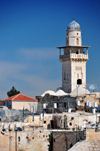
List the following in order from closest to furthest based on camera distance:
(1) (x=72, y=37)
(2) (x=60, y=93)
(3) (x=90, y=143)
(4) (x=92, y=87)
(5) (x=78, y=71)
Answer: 1. (3) (x=90, y=143)
2. (2) (x=60, y=93)
3. (4) (x=92, y=87)
4. (1) (x=72, y=37)
5. (5) (x=78, y=71)

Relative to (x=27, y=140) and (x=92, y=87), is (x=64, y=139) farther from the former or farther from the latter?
(x=92, y=87)

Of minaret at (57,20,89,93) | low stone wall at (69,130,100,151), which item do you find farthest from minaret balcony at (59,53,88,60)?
low stone wall at (69,130,100,151)

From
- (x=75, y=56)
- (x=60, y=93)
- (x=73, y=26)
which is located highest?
(x=73, y=26)

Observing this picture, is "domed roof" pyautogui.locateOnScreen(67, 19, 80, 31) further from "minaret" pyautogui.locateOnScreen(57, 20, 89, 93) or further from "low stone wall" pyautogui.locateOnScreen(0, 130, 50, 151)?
"low stone wall" pyautogui.locateOnScreen(0, 130, 50, 151)

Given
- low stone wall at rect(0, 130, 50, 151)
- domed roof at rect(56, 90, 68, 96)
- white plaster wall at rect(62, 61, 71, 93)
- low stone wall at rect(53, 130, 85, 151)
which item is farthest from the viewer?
white plaster wall at rect(62, 61, 71, 93)

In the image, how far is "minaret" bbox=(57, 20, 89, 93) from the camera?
258ft

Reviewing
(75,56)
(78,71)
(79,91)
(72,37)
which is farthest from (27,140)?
(72,37)

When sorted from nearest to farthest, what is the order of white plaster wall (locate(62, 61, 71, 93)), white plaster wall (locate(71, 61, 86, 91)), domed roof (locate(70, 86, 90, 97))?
1. domed roof (locate(70, 86, 90, 97))
2. white plaster wall (locate(71, 61, 86, 91))
3. white plaster wall (locate(62, 61, 71, 93))

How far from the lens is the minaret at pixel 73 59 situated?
78750 millimetres

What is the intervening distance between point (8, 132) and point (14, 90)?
106 feet

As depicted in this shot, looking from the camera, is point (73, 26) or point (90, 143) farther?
point (73, 26)

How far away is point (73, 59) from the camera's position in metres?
78.7

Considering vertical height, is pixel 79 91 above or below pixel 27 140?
above

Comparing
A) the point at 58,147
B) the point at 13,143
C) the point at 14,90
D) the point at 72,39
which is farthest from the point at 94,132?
the point at 14,90
